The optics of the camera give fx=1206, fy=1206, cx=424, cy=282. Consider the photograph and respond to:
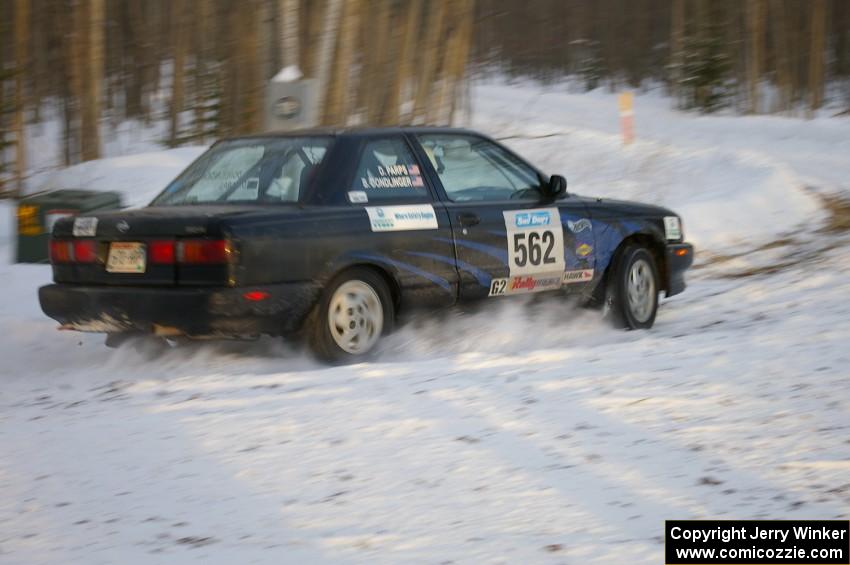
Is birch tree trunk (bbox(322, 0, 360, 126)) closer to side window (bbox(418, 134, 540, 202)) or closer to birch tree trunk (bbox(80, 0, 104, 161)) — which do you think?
birch tree trunk (bbox(80, 0, 104, 161))

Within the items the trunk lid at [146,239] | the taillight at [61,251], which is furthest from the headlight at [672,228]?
the taillight at [61,251]

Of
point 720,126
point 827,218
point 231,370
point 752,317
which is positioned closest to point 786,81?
point 720,126

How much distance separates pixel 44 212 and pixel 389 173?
459 centimetres

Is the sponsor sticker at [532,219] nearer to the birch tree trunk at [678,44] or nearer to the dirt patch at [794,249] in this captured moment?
the dirt patch at [794,249]

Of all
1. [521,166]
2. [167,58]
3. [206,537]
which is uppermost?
[167,58]

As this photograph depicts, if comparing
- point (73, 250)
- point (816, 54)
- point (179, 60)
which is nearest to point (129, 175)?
point (73, 250)

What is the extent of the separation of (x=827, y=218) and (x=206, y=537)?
A: 40.3 feet

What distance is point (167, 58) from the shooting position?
56.1m

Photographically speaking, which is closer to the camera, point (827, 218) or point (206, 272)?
point (206, 272)

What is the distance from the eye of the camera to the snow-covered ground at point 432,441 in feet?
13.2

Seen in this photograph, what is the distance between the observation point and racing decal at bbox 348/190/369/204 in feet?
23.0

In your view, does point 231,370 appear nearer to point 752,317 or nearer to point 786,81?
point 752,317

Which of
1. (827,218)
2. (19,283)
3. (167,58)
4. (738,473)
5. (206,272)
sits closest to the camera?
(738,473)

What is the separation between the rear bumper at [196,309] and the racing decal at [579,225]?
6.96 ft
